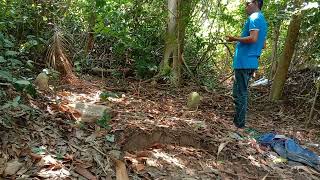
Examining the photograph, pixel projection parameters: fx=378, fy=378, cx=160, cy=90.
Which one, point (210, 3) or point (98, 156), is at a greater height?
point (210, 3)

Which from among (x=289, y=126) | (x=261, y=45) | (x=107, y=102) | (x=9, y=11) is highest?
(x=9, y=11)

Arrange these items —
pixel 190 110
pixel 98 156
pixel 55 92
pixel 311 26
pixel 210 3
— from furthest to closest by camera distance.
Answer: pixel 210 3 → pixel 311 26 → pixel 190 110 → pixel 55 92 → pixel 98 156

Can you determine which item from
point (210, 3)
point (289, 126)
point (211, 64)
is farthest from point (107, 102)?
point (211, 64)

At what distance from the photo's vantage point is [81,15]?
6.79 m

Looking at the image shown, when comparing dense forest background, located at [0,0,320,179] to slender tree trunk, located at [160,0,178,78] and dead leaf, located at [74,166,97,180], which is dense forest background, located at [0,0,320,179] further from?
dead leaf, located at [74,166,97,180]

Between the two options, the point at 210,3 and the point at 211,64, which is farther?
the point at 211,64

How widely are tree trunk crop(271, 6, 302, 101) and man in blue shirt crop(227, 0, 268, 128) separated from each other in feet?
5.40

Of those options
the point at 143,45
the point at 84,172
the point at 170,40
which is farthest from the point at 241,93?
the point at 143,45

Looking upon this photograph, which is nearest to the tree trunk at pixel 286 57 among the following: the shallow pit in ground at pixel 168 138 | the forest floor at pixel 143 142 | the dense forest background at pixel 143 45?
the dense forest background at pixel 143 45

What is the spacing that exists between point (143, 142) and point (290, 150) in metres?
1.56

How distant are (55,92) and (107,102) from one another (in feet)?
2.06

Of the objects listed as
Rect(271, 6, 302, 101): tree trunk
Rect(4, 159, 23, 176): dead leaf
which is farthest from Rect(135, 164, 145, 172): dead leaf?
Rect(271, 6, 302, 101): tree trunk

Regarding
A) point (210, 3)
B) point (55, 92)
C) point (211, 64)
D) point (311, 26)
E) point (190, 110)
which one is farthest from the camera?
point (211, 64)

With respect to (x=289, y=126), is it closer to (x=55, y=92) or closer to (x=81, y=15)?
(x=55, y=92)
